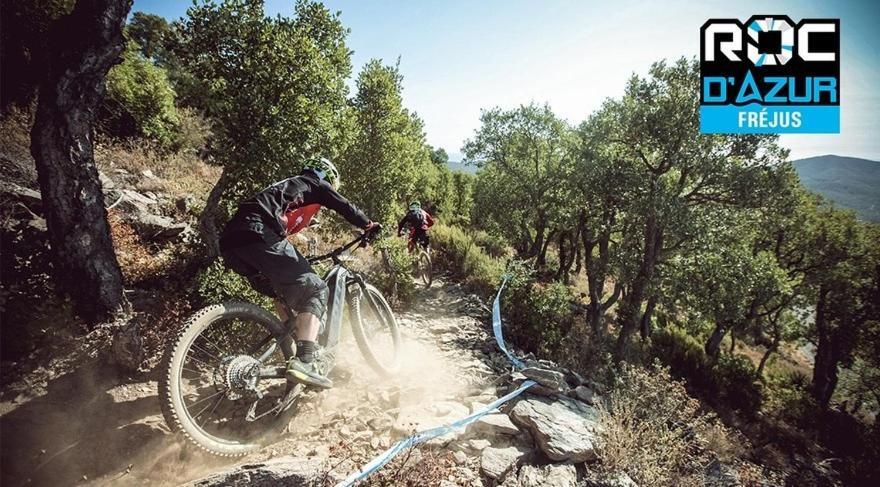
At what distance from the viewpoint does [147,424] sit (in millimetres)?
3760

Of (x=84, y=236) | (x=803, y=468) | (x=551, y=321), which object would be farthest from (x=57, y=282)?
(x=803, y=468)

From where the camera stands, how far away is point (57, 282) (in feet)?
14.3

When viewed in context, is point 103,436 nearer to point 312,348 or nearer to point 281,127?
point 312,348

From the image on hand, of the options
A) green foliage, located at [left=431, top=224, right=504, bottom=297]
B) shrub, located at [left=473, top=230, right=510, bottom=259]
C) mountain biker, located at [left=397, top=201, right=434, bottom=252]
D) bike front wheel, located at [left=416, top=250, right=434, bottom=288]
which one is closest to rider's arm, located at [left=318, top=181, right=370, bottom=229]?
mountain biker, located at [left=397, top=201, right=434, bottom=252]

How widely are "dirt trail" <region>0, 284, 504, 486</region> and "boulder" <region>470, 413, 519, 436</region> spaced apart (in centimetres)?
33

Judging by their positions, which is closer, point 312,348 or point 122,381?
point 312,348

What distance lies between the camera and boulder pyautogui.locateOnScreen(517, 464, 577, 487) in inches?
152

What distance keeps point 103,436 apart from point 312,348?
7.44 ft

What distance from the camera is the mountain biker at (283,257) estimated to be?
11.6 feet

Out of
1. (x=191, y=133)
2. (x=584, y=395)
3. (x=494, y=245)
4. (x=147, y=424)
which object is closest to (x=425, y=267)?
(x=584, y=395)

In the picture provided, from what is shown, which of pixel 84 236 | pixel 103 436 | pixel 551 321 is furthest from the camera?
pixel 551 321

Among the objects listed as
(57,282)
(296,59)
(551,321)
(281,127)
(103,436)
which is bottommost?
(551,321)

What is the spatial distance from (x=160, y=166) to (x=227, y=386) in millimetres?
13115

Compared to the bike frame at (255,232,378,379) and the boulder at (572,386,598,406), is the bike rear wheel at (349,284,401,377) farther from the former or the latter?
the boulder at (572,386,598,406)
